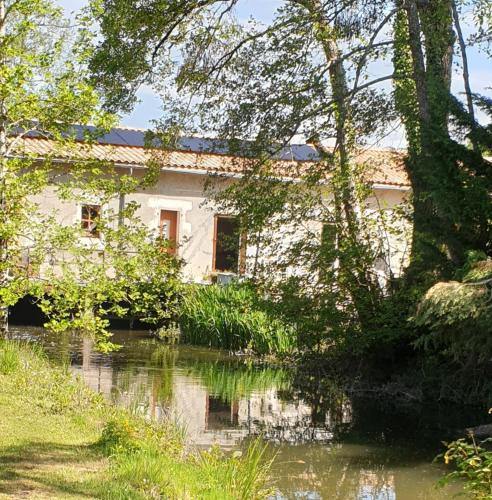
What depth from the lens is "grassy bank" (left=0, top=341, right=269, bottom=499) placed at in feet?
25.1

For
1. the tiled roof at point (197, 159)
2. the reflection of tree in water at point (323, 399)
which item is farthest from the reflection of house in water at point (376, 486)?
the tiled roof at point (197, 159)

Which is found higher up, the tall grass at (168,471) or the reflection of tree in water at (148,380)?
the reflection of tree in water at (148,380)

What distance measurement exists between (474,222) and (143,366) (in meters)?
7.17

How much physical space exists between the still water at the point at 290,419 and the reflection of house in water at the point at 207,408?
2 cm

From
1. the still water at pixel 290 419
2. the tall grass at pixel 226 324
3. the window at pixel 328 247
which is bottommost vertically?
the still water at pixel 290 419

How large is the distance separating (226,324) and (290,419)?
27.5 feet

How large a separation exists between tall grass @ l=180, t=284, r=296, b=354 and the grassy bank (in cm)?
991

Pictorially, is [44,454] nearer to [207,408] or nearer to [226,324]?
[207,408]

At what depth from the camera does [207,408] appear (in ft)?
49.9

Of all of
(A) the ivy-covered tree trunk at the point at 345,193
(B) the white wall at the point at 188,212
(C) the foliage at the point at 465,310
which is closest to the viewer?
(C) the foliage at the point at 465,310

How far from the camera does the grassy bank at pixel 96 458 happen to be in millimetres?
7641

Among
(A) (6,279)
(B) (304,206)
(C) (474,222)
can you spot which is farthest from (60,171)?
(C) (474,222)

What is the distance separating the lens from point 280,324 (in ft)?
61.4

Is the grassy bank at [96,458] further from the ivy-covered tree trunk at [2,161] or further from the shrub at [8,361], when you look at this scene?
the ivy-covered tree trunk at [2,161]
